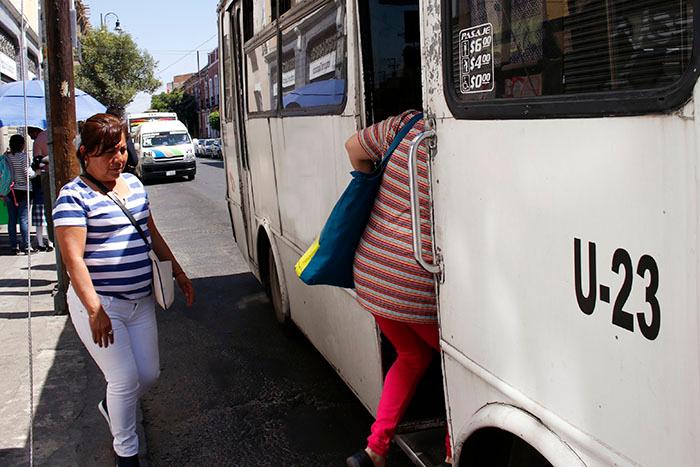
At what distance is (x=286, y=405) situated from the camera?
5.16m

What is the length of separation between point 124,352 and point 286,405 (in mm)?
1668

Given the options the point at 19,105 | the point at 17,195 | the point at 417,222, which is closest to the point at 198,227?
the point at 17,195

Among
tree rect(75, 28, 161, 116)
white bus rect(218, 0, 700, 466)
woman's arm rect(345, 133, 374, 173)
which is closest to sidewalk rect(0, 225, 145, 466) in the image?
white bus rect(218, 0, 700, 466)

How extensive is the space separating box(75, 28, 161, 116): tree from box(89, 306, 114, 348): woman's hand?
48.4 metres

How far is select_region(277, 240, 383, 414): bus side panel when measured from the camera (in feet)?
12.3

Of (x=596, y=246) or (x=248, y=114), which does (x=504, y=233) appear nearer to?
(x=596, y=246)

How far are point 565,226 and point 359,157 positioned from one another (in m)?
1.38

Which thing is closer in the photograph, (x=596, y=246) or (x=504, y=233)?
(x=596, y=246)

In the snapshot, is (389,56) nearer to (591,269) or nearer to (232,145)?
(591,269)

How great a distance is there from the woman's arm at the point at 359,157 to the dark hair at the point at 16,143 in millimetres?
9446

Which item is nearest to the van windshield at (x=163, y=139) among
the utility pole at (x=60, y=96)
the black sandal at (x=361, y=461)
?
the utility pole at (x=60, y=96)

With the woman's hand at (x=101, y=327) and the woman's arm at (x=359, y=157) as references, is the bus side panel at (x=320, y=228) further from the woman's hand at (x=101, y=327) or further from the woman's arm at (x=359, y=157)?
the woman's hand at (x=101, y=327)

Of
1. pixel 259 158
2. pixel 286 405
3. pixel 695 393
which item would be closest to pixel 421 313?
pixel 695 393

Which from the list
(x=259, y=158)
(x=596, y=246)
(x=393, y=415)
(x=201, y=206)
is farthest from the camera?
(x=201, y=206)
